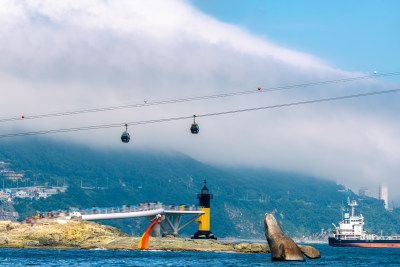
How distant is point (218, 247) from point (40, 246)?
27.3 m

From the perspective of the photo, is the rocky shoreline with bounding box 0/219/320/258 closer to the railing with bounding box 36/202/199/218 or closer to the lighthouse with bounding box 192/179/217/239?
the railing with bounding box 36/202/199/218

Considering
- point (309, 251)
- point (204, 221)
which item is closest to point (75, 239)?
point (204, 221)

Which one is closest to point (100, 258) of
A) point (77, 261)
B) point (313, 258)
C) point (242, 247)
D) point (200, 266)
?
point (77, 261)

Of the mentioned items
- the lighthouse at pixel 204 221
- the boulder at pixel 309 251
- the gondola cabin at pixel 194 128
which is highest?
the gondola cabin at pixel 194 128

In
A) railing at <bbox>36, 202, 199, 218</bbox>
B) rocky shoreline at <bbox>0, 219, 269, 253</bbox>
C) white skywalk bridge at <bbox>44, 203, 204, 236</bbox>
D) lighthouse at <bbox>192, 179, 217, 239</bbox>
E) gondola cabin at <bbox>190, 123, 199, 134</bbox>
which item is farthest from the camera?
lighthouse at <bbox>192, 179, 217, 239</bbox>

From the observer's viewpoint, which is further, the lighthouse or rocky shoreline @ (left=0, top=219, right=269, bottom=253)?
the lighthouse

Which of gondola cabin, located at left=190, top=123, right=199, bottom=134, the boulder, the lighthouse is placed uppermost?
gondola cabin, located at left=190, top=123, right=199, bottom=134

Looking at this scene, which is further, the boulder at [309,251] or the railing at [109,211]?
the railing at [109,211]

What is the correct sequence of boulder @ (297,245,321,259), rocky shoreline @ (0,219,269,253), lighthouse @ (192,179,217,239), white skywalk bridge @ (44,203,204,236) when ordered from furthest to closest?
1. lighthouse @ (192,179,217,239)
2. white skywalk bridge @ (44,203,204,236)
3. rocky shoreline @ (0,219,269,253)
4. boulder @ (297,245,321,259)

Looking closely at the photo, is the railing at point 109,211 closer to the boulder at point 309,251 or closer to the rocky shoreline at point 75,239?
the rocky shoreline at point 75,239

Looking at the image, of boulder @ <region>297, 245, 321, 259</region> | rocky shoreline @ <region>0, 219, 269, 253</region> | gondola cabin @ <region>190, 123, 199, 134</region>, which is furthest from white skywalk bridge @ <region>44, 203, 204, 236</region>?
gondola cabin @ <region>190, 123, 199, 134</region>

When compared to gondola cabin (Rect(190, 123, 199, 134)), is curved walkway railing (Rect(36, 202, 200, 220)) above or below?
below

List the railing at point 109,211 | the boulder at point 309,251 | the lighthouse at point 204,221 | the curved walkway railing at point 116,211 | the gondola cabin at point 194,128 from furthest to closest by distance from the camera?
the lighthouse at point 204,221 < the curved walkway railing at point 116,211 < the railing at point 109,211 < the boulder at point 309,251 < the gondola cabin at point 194,128

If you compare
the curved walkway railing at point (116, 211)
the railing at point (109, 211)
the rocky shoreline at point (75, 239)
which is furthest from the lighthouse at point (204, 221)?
the rocky shoreline at point (75, 239)
